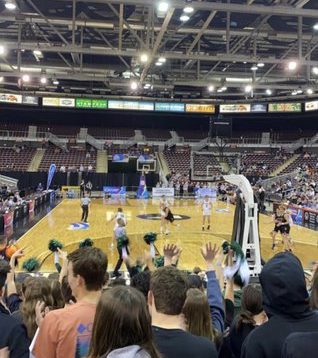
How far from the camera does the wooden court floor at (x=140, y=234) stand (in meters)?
12.4

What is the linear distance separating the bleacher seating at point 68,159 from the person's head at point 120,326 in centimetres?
3637

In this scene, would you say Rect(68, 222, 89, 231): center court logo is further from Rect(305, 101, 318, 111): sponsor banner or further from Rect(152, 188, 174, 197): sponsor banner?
Rect(305, 101, 318, 111): sponsor banner

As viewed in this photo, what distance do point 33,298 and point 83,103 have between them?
38.1 metres

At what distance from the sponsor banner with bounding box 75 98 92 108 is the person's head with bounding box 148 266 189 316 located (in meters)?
39.0

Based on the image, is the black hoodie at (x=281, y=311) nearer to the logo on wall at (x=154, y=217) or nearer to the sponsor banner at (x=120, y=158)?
the logo on wall at (x=154, y=217)

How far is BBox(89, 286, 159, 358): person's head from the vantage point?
154 centimetres

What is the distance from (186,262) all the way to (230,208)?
16.1 meters

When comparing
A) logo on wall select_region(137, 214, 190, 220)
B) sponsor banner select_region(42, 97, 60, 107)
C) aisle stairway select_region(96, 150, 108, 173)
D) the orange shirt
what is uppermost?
sponsor banner select_region(42, 97, 60, 107)

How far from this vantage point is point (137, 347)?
1521mm

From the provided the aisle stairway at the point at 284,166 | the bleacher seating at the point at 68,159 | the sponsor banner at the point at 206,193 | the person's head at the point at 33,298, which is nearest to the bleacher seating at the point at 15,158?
the bleacher seating at the point at 68,159

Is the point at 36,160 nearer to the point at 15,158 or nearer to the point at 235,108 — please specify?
the point at 15,158

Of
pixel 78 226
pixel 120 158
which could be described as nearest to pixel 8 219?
pixel 78 226

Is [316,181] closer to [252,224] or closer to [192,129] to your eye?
[192,129]

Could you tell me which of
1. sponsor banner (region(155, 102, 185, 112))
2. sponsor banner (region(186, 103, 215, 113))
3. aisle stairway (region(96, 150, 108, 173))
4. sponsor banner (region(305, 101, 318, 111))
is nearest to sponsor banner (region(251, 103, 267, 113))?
sponsor banner (region(305, 101, 318, 111))
